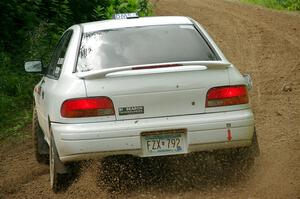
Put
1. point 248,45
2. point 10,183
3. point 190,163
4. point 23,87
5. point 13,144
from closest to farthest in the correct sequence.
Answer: point 190,163 < point 10,183 < point 13,144 < point 23,87 < point 248,45

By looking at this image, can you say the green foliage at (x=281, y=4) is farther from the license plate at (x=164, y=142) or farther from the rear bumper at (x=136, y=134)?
the license plate at (x=164, y=142)

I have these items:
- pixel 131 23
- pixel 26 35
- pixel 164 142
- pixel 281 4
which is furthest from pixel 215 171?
pixel 281 4

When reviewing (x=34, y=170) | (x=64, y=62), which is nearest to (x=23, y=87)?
(x=34, y=170)

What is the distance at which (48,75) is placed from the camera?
21.3 ft

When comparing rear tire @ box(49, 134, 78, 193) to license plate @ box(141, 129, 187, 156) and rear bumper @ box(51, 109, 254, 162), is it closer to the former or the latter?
rear bumper @ box(51, 109, 254, 162)

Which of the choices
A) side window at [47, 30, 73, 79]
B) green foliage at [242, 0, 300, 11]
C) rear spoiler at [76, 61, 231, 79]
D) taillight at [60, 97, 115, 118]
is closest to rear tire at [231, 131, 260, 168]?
rear spoiler at [76, 61, 231, 79]

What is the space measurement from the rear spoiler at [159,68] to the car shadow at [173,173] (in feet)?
3.02

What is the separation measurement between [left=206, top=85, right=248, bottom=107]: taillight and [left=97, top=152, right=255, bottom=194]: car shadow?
79cm

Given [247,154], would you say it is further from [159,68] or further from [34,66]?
[34,66]

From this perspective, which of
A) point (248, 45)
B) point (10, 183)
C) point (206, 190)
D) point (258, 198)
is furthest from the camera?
point (248, 45)

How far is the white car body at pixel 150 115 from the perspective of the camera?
16.7 ft

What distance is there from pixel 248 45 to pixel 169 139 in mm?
10299

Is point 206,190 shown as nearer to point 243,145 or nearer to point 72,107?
point 243,145

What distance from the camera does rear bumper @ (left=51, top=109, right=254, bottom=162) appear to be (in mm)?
5078
